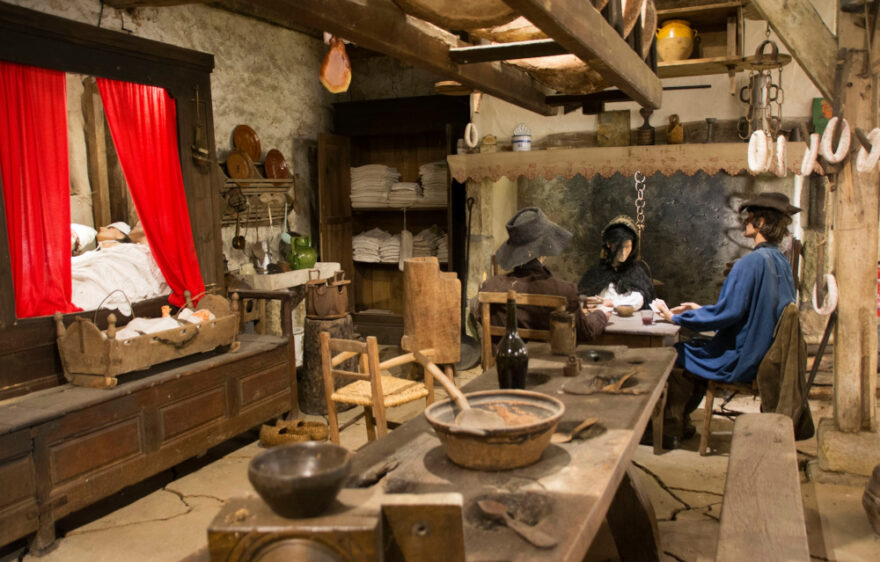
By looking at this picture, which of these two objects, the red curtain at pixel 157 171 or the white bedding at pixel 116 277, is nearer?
the white bedding at pixel 116 277

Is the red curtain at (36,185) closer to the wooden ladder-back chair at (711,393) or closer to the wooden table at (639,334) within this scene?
the wooden table at (639,334)

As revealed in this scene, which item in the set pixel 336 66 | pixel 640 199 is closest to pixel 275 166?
pixel 640 199

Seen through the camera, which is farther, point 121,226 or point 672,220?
point 672,220

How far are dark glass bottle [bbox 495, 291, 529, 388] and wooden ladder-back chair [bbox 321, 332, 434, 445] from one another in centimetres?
99

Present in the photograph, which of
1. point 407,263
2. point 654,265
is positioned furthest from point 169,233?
point 654,265

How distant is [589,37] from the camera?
6.38 feet

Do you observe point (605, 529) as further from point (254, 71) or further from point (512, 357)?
point (254, 71)

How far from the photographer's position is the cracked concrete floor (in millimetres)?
3455

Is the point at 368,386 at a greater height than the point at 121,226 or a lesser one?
lesser

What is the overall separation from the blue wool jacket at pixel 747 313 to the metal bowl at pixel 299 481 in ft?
11.6

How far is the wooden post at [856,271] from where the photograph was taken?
389 centimetres

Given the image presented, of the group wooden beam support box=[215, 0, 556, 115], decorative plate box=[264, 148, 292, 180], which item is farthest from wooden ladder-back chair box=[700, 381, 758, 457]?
decorative plate box=[264, 148, 292, 180]

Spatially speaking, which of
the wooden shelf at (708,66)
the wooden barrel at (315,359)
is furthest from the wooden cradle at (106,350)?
the wooden shelf at (708,66)

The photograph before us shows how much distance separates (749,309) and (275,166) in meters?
4.38
